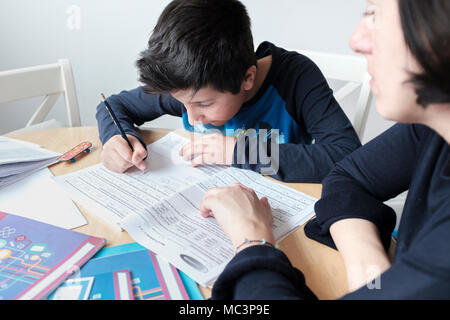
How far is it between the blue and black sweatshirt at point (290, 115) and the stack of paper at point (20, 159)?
0.16m

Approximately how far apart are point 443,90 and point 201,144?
23.9 inches

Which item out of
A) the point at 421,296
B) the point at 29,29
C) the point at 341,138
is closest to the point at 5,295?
the point at 421,296

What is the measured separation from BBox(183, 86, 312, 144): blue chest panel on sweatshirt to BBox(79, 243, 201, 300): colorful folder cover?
594 millimetres

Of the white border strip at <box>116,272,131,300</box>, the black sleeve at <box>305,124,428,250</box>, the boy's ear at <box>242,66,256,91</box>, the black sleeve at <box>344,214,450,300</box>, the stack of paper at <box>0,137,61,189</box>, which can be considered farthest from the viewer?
the boy's ear at <box>242,66,256,91</box>

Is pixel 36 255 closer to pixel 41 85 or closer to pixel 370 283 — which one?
pixel 370 283

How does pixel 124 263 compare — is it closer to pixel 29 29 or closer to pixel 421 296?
pixel 421 296

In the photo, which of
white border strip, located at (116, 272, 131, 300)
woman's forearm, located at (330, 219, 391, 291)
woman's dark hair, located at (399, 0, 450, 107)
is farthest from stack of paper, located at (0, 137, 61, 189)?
woman's dark hair, located at (399, 0, 450, 107)

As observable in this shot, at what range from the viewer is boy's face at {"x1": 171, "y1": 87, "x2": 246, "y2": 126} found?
927 millimetres

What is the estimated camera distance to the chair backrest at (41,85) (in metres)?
1.18

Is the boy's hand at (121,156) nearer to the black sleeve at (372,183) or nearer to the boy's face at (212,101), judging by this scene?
the boy's face at (212,101)

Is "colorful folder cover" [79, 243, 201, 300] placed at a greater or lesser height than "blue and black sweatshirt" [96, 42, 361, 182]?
lesser

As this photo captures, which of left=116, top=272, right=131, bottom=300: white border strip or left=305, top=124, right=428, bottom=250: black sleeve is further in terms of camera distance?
left=305, top=124, right=428, bottom=250: black sleeve

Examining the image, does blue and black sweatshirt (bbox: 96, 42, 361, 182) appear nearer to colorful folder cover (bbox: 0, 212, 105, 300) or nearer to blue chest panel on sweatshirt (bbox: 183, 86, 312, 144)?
blue chest panel on sweatshirt (bbox: 183, 86, 312, 144)

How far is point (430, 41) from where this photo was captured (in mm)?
455
